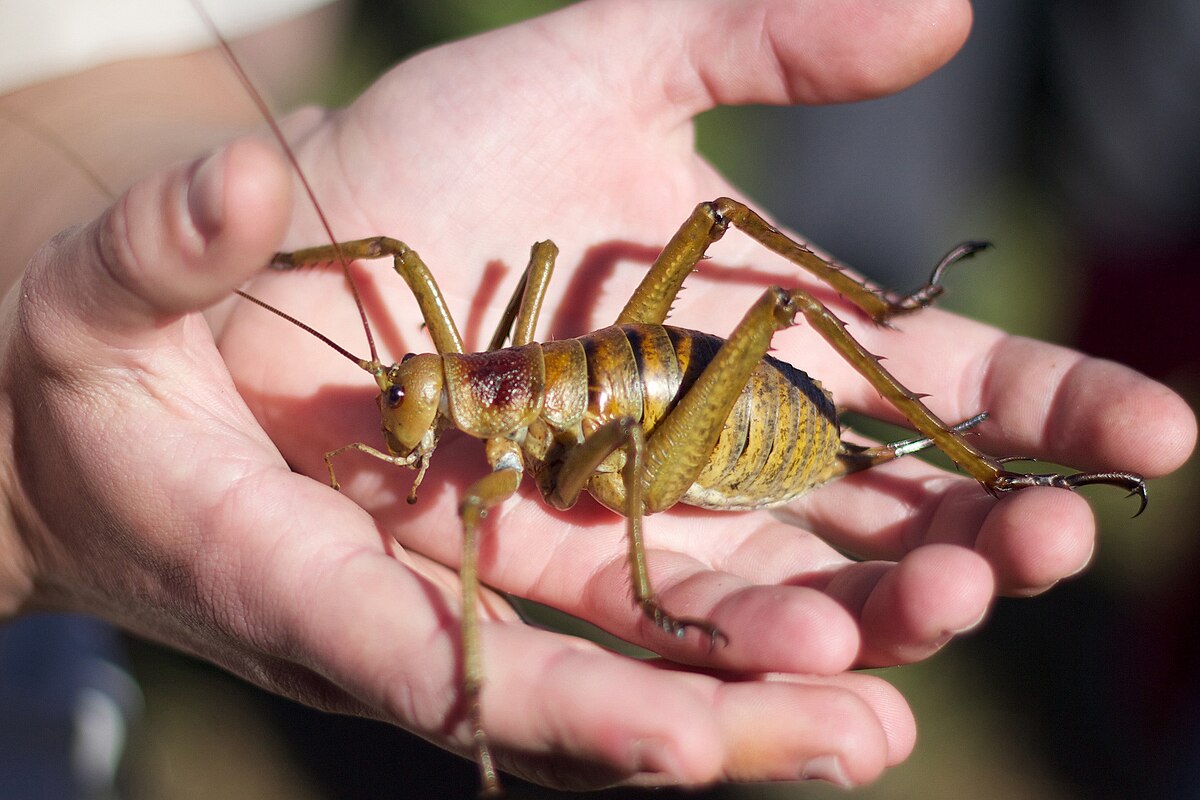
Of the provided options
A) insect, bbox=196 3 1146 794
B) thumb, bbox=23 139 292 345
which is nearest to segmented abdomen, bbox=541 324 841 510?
insect, bbox=196 3 1146 794

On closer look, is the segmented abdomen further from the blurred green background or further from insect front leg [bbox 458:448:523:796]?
the blurred green background

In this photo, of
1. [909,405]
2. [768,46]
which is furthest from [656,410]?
[768,46]

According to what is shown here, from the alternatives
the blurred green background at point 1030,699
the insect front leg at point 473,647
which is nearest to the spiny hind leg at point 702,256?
the insect front leg at point 473,647

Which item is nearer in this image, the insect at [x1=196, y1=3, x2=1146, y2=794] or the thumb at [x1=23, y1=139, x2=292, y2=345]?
the thumb at [x1=23, y1=139, x2=292, y2=345]

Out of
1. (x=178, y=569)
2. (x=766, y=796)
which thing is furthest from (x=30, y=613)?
(x=766, y=796)

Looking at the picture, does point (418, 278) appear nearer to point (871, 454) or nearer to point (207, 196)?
point (207, 196)

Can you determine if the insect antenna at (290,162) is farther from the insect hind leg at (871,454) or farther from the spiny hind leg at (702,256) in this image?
the insect hind leg at (871,454)

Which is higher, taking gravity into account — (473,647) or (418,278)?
(418,278)
